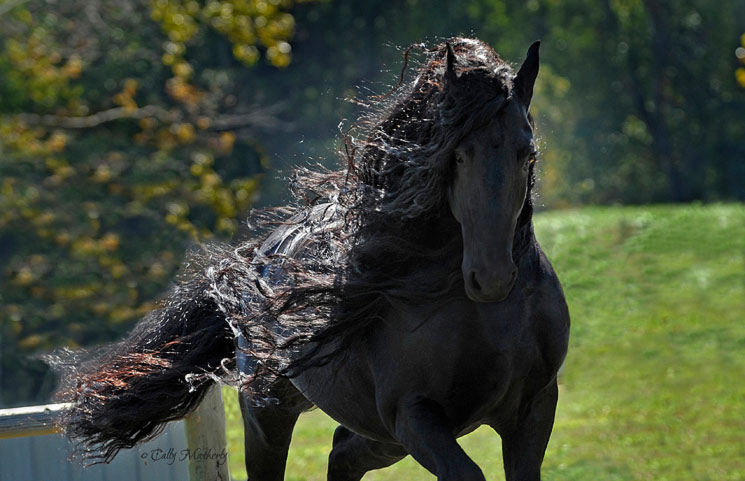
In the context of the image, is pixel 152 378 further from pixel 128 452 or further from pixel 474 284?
pixel 474 284

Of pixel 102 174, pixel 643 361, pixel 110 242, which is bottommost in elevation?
pixel 643 361

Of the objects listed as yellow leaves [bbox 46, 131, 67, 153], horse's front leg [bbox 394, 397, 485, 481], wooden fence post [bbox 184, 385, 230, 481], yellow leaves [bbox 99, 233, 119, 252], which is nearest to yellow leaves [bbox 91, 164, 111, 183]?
yellow leaves [bbox 46, 131, 67, 153]

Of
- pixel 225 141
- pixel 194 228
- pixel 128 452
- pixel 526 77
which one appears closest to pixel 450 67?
pixel 526 77

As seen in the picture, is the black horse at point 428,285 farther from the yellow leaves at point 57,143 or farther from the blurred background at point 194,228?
the yellow leaves at point 57,143

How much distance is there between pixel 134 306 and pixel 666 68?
19777 mm

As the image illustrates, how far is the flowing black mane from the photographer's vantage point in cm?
321

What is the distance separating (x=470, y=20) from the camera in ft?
93.7

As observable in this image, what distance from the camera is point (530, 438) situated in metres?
3.54

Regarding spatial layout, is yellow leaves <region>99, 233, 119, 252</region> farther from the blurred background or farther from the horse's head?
the horse's head

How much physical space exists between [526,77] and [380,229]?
2.20ft

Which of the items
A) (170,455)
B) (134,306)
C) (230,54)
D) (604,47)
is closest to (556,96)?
(604,47)

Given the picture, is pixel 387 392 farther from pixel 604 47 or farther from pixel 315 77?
pixel 604 47

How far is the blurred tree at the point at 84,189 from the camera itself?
14383 mm

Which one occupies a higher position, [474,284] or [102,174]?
[102,174]
